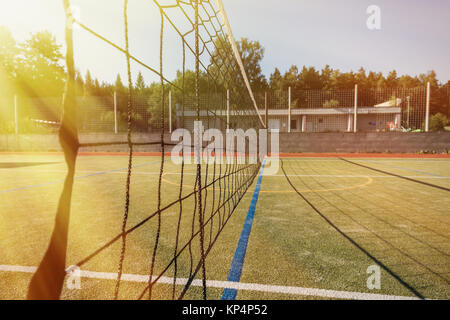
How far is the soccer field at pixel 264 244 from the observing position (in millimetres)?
1831

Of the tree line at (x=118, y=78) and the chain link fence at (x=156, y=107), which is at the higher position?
the tree line at (x=118, y=78)

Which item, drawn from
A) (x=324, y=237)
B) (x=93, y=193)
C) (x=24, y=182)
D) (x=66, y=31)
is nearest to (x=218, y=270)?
(x=324, y=237)

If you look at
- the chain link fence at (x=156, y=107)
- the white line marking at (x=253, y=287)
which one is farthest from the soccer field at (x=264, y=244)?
the chain link fence at (x=156, y=107)

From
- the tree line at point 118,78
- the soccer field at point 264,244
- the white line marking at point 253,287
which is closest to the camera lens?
the white line marking at point 253,287

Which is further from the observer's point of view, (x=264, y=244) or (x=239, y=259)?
(x=264, y=244)

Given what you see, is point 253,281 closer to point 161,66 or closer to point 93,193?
point 161,66

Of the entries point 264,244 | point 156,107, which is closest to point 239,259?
point 264,244

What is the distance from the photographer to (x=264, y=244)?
2.58 metres

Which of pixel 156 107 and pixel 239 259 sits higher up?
pixel 156 107

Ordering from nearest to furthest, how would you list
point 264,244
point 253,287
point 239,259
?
point 253,287, point 239,259, point 264,244

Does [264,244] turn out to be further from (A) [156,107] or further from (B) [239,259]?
(A) [156,107]

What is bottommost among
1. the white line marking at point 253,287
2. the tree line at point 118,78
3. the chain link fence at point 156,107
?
the white line marking at point 253,287

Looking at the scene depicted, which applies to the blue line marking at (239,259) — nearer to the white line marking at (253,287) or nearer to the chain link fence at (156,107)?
the white line marking at (253,287)

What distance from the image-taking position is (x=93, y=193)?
4969 millimetres
